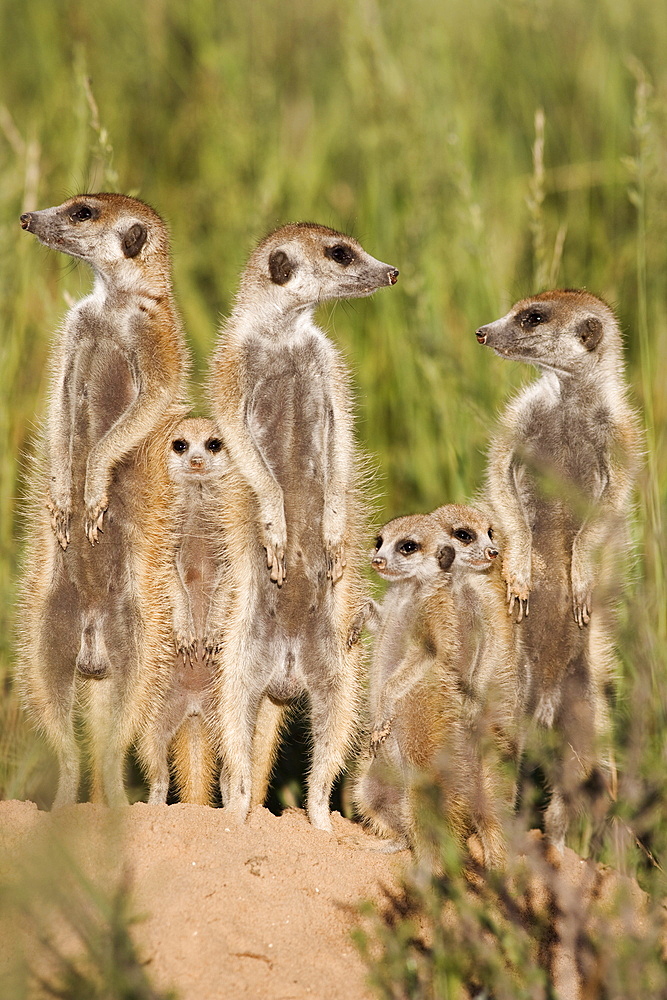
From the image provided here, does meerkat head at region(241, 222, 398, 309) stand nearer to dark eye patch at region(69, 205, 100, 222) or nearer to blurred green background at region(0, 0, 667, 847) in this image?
dark eye patch at region(69, 205, 100, 222)

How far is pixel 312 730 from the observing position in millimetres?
4461

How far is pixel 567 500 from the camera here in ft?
15.0

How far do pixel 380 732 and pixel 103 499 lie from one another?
4.32 ft

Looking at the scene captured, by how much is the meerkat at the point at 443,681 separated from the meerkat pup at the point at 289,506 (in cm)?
17

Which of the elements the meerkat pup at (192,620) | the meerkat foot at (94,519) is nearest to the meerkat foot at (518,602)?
the meerkat pup at (192,620)

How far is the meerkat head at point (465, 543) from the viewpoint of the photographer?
4363mm

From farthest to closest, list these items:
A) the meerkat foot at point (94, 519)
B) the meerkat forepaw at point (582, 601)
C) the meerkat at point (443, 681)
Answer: the meerkat forepaw at point (582, 601), the meerkat foot at point (94, 519), the meerkat at point (443, 681)

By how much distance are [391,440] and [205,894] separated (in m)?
3.92

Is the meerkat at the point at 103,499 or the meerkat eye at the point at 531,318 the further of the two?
the meerkat eye at the point at 531,318

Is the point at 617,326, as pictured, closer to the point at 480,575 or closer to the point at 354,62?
the point at 480,575

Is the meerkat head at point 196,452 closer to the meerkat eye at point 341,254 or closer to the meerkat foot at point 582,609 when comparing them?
the meerkat eye at point 341,254

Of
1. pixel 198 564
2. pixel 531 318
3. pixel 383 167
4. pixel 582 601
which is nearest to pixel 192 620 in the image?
pixel 198 564

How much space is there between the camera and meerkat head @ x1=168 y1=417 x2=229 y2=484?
181 inches

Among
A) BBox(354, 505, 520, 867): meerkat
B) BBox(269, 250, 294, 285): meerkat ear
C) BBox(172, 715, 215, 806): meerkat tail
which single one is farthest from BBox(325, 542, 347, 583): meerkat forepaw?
BBox(269, 250, 294, 285): meerkat ear
